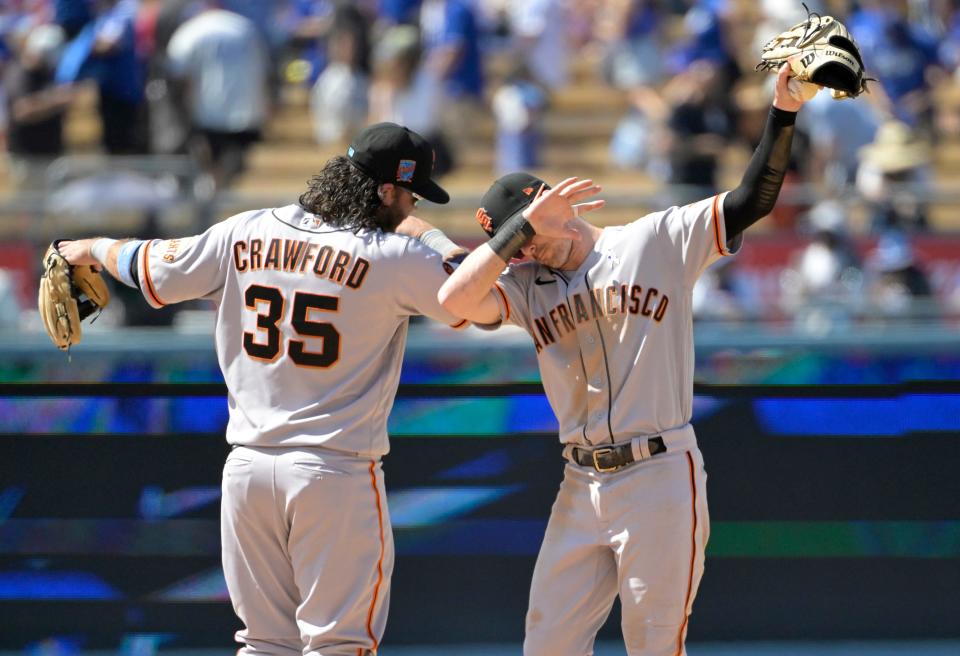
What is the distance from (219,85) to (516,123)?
7.80 ft

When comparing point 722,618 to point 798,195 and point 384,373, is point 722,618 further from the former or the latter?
point 798,195

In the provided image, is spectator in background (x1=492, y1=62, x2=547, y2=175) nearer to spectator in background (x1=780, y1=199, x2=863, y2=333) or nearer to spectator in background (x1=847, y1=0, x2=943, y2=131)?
spectator in background (x1=780, y1=199, x2=863, y2=333)

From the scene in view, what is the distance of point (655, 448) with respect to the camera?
A: 13.3 ft

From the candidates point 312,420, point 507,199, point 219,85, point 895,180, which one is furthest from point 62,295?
point 895,180

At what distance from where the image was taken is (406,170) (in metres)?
4.19

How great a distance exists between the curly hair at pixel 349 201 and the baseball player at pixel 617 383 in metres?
0.32

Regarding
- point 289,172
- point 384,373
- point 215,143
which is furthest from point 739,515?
point 289,172

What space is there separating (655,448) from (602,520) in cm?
27

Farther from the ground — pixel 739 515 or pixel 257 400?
pixel 257 400

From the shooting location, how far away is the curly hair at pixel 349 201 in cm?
418

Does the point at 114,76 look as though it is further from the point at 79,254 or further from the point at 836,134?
the point at 79,254

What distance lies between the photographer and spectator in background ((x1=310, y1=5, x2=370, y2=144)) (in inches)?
419

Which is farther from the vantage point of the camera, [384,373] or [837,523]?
[837,523]

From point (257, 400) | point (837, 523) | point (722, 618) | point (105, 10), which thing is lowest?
point (722, 618)
